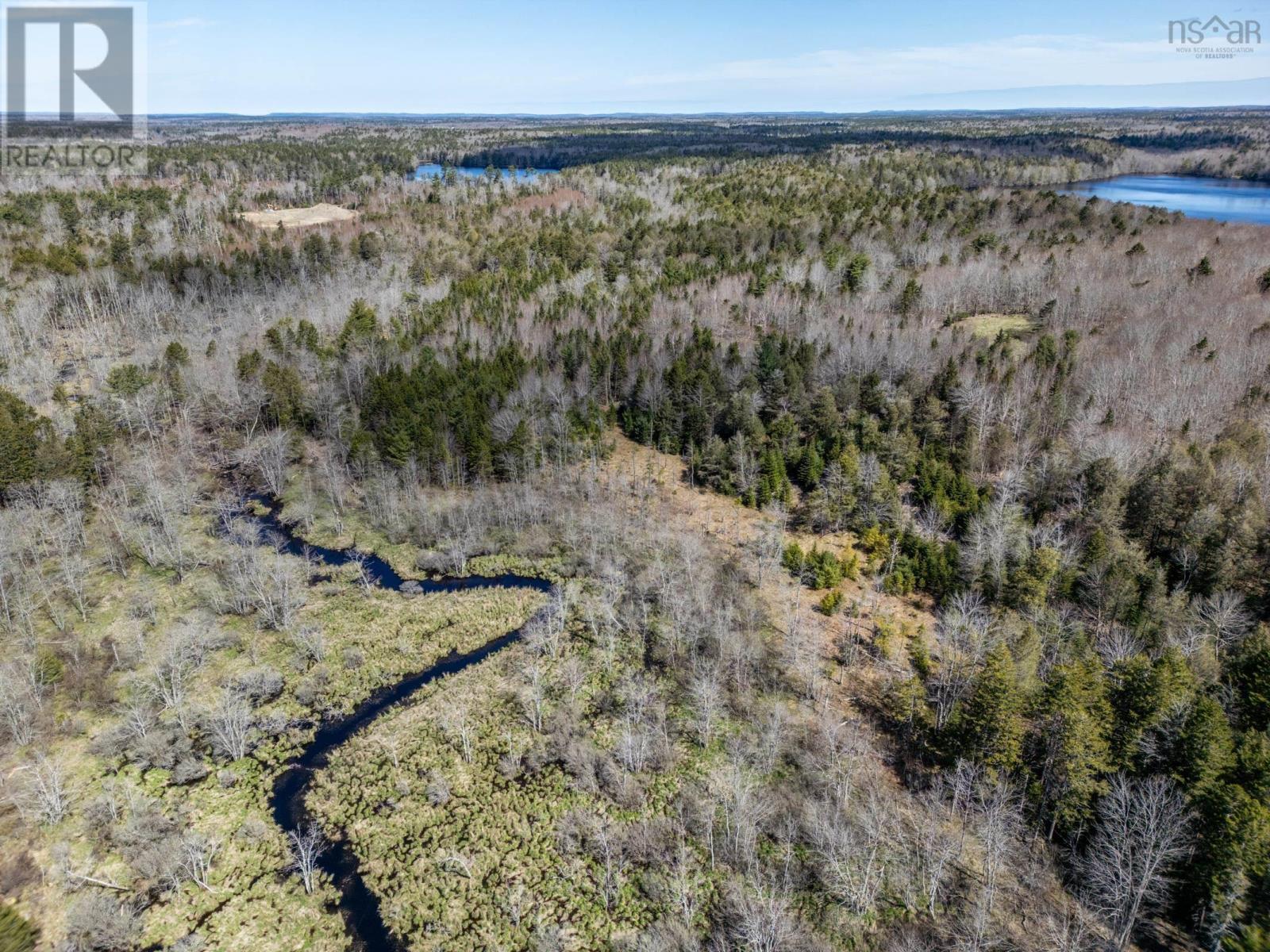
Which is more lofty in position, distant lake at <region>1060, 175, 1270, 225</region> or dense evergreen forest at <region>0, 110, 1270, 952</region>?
distant lake at <region>1060, 175, 1270, 225</region>

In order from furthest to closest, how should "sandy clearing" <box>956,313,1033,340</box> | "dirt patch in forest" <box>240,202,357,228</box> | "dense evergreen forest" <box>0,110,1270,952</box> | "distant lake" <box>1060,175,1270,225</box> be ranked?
"distant lake" <box>1060,175,1270,225</box> → "dirt patch in forest" <box>240,202,357,228</box> → "sandy clearing" <box>956,313,1033,340</box> → "dense evergreen forest" <box>0,110,1270,952</box>

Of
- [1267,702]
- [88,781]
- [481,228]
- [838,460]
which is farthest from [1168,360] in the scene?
[481,228]

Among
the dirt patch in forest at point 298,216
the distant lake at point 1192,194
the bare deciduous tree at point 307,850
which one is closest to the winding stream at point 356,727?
the bare deciduous tree at point 307,850

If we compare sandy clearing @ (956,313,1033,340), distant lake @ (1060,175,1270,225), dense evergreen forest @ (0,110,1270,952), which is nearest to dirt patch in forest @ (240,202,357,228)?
dense evergreen forest @ (0,110,1270,952)

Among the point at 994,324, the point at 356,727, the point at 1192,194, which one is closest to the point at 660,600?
the point at 356,727

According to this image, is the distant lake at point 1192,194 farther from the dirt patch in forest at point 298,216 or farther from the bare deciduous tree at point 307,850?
the bare deciduous tree at point 307,850

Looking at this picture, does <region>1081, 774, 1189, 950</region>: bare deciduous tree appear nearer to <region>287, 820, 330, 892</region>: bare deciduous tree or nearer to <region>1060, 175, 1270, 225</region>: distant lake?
<region>287, 820, 330, 892</region>: bare deciduous tree
